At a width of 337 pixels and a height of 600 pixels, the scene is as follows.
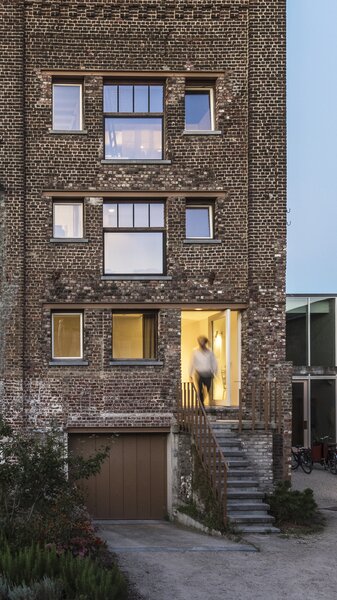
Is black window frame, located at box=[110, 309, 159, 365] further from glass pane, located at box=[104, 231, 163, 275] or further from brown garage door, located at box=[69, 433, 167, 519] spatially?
brown garage door, located at box=[69, 433, 167, 519]

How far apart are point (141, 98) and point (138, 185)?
7.53 ft

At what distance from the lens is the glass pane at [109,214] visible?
699 inches

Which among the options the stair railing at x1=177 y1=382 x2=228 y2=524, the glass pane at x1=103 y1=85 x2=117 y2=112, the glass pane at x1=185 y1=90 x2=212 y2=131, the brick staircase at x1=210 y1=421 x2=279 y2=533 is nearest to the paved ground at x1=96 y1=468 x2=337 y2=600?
the brick staircase at x1=210 y1=421 x2=279 y2=533

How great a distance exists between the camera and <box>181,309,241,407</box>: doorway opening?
17578 mm

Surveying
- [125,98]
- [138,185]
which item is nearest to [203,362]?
[138,185]

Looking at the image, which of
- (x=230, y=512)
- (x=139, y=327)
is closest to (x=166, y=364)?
(x=139, y=327)

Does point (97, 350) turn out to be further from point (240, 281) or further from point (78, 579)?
point (78, 579)

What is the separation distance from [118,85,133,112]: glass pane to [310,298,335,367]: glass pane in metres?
14.0

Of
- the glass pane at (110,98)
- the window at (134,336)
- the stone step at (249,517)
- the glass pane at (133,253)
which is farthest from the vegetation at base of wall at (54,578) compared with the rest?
the glass pane at (110,98)

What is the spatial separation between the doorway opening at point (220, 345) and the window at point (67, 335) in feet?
9.15

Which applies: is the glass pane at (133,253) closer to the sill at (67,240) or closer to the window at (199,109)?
the sill at (67,240)

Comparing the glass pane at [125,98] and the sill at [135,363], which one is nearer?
the sill at [135,363]

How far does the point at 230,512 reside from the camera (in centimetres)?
1414

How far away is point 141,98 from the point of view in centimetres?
1794
